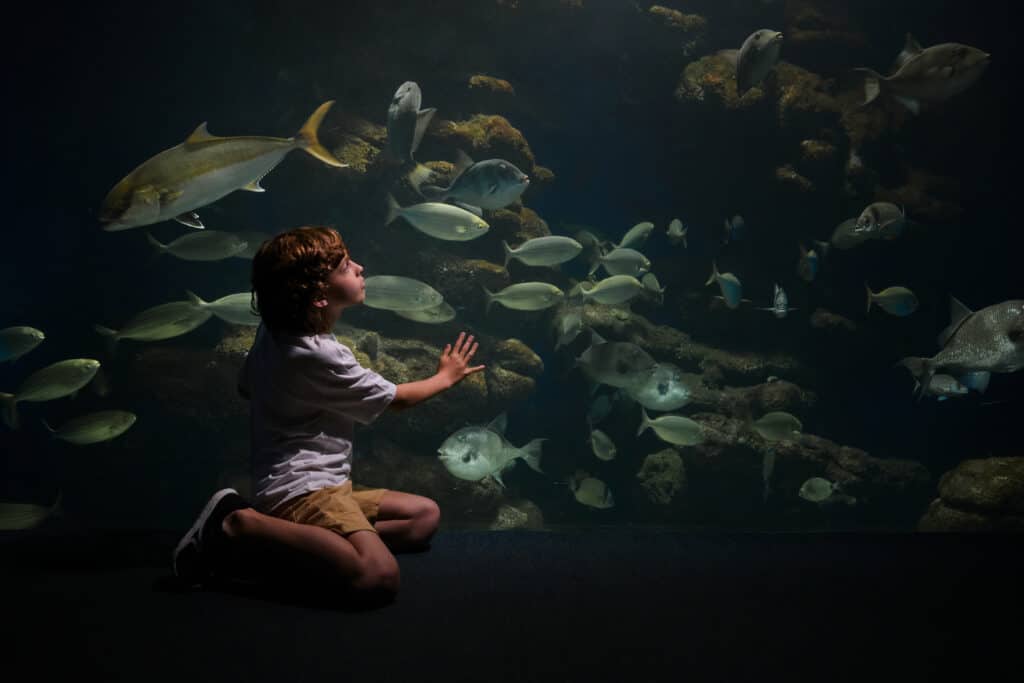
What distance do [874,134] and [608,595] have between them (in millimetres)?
8697

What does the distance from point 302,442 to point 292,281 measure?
0.49 meters

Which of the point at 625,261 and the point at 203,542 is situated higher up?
the point at 203,542

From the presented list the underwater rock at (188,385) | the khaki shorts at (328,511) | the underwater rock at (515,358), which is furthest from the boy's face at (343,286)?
the underwater rock at (515,358)

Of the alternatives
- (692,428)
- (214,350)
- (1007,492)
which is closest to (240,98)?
(214,350)

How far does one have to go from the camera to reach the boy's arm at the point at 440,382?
174 cm

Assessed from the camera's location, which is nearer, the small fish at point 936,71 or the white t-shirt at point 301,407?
the white t-shirt at point 301,407

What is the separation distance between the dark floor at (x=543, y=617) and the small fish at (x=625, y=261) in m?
4.56

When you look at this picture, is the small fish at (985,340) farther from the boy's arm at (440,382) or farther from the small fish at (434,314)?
the small fish at (434,314)

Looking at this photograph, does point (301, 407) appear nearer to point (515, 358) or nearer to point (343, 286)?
point (343, 286)

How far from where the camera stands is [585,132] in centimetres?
1155

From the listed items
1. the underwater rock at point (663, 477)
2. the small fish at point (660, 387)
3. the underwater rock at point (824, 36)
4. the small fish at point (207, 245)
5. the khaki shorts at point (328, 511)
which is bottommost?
the underwater rock at point (663, 477)

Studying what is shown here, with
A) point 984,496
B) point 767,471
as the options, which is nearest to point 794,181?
point 767,471

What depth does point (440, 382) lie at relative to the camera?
70.7 inches

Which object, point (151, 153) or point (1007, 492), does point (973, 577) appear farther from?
point (151, 153)
